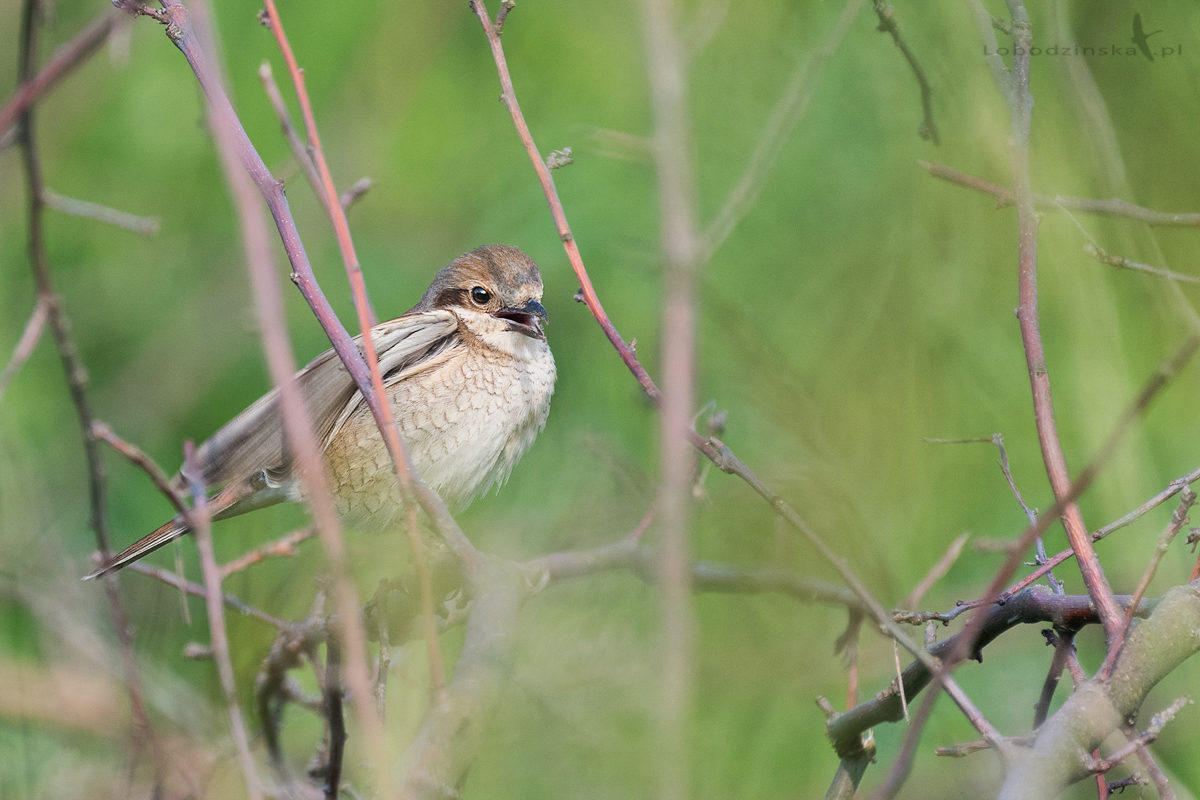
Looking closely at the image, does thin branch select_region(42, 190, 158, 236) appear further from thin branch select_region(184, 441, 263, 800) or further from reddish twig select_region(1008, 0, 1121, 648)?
reddish twig select_region(1008, 0, 1121, 648)

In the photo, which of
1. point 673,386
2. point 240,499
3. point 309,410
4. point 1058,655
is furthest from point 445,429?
point 673,386

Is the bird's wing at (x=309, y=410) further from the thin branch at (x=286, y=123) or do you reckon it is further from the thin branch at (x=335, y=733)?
the thin branch at (x=335, y=733)

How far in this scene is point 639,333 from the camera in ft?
17.1

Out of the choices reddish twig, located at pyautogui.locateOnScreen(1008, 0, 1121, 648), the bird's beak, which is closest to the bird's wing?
the bird's beak

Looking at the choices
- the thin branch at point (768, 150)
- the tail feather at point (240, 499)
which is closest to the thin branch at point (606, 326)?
the thin branch at point (768, 150)

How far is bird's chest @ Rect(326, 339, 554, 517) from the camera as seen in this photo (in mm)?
3721

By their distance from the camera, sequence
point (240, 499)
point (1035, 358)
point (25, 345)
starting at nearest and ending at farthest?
point (1035, 358), point (25, 345), point (240, 499)

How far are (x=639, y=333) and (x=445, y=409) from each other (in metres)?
1.69

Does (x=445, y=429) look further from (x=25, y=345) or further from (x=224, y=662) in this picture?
(x=224, y=662)

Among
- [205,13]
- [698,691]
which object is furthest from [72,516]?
[205,13]

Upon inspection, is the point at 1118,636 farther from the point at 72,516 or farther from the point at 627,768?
the point at 72,516

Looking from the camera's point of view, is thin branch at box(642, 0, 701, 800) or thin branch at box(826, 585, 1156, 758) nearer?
thin branch at box(642, 0, 701, 800)

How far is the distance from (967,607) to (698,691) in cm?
226

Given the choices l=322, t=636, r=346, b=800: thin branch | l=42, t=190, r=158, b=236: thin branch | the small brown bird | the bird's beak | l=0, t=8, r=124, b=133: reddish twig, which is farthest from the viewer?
the bird's beak
